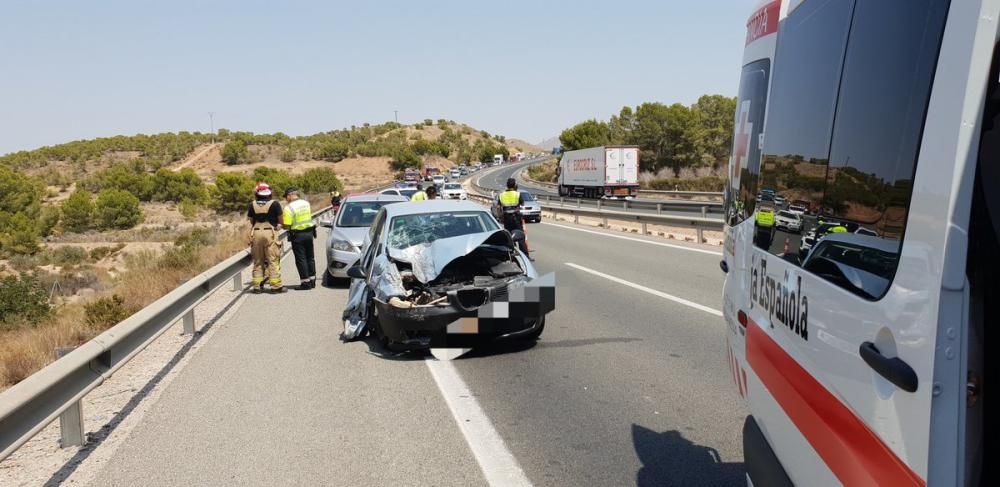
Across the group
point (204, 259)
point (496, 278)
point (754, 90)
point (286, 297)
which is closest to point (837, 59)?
point (754, 90)

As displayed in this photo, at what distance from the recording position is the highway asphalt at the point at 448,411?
15.1 feet

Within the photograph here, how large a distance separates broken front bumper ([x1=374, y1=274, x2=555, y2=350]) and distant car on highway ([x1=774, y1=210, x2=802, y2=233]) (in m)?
4.78

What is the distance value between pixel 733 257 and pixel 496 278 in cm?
421

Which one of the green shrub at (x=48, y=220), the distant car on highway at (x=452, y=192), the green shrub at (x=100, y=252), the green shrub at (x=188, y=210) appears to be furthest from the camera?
the green shrub at (x=188, y=210)

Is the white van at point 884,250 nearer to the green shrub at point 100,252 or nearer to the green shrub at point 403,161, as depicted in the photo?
the green shrub at point 100,252

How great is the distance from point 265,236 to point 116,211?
49.7m

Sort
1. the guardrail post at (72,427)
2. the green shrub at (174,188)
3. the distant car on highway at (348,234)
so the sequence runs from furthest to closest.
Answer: the green shrub at (174,188)
the distant car on highway at (348,234)
the guardrail post at (72,427)

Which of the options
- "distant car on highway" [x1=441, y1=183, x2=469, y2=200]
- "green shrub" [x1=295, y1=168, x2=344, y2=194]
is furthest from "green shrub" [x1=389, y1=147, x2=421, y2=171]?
"distant car on highway" [x1=441, y1=183, x2=469, y2=200]

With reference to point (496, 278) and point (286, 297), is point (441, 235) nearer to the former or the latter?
point (496, 278)

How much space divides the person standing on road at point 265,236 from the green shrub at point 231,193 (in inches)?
2182

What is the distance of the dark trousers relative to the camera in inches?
512

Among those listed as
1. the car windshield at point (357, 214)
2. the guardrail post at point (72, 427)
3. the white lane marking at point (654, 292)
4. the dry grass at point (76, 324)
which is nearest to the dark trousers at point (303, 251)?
the car windshield at point (357, 214)

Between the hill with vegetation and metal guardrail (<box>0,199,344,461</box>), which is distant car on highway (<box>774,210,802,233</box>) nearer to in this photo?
metal guardrail (<box>0,199,344,461</box>)

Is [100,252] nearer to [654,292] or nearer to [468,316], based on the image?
[654,292]
